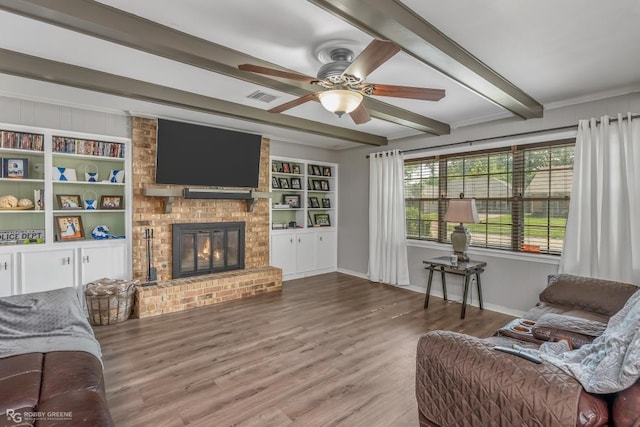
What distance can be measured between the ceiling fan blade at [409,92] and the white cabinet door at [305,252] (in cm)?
385

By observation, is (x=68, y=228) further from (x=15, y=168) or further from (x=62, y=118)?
(x=62, y=118)

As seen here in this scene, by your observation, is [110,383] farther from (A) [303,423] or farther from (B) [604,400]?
(B) [604,400]

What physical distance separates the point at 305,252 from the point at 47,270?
11.9ft

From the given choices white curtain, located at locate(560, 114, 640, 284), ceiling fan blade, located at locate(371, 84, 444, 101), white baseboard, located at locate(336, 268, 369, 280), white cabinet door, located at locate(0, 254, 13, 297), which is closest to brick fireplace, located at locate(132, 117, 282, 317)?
white cabinet door, located at locate(0, 254, 13, 297)

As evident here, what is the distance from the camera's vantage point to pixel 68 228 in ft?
12.8

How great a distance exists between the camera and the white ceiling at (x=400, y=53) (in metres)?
1.96

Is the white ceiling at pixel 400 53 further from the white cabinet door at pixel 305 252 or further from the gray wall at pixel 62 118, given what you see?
the white cabinet door at pixel 305 252

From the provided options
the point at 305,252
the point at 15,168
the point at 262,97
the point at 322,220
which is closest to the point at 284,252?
the point at 305,252

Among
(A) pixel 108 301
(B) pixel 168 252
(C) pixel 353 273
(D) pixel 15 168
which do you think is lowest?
(C) pixel 353 273

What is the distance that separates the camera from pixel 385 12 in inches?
72.0

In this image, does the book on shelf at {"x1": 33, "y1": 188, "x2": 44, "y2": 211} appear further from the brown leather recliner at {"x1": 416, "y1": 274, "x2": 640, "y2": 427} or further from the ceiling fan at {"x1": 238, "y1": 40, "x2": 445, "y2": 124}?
the brown leather recliner at {"x1": 416, "y1": 274, "x2": 640, "y2": 427}

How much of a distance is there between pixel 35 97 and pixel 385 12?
12.2 feet

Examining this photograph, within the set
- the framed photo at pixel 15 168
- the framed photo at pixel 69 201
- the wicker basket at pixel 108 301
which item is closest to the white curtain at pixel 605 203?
the wicker basket at pixel 108 301

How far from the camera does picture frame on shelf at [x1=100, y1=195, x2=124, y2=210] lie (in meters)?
4.12
